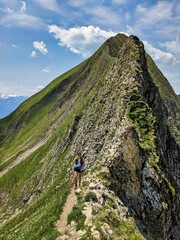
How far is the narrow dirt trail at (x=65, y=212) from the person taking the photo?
19625mm

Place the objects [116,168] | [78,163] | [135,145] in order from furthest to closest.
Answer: [135,145]
[116,168]
[78,163]

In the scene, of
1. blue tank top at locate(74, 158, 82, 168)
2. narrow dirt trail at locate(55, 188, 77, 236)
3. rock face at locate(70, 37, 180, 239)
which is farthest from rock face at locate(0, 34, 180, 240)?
blue tank top at locate(74, 158, 82, 168)

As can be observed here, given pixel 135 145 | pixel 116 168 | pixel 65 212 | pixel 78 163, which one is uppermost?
pixel 78 163

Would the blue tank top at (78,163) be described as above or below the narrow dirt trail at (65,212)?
above

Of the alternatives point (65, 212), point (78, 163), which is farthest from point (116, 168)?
point (65, 212)

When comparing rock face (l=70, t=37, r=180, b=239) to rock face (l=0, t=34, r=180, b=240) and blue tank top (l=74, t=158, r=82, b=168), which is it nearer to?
rock face (l=0, t=34, r=180, b=240)

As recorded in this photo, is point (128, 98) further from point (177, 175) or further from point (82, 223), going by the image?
point (82, 223)

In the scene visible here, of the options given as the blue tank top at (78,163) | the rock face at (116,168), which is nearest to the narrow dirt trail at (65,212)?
the rock face at (116,168)

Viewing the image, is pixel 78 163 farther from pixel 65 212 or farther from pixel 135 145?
pixel 135 145

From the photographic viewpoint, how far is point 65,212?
71.1ft

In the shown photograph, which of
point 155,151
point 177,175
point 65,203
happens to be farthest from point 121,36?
point 65,203

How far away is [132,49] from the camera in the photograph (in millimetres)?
56031

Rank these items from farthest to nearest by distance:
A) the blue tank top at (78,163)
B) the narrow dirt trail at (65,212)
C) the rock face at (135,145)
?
the rock face at (135,145), the blue tank top at (78,163), the narrow dirt trail at (65,212)

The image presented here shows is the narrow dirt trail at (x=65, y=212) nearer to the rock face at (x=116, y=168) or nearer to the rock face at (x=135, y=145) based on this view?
the rock face at (x=116, y=168)
